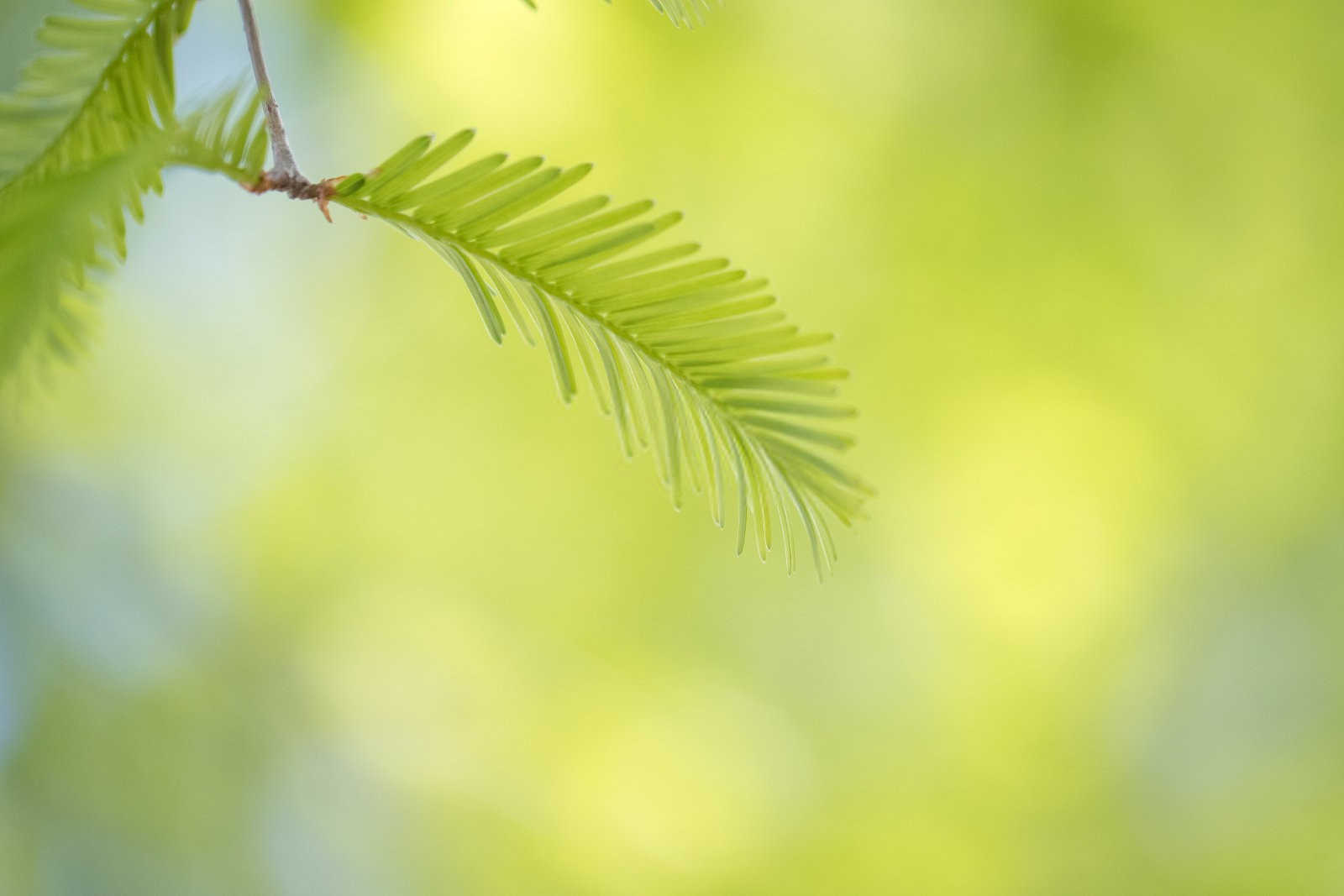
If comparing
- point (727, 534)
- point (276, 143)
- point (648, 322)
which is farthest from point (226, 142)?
point (727, 534)

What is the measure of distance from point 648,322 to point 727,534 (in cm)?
178

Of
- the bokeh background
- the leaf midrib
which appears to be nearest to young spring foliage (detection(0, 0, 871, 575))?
the leaf midrib

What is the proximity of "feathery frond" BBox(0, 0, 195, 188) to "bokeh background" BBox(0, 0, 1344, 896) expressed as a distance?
163cm

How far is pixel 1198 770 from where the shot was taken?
2137 mm

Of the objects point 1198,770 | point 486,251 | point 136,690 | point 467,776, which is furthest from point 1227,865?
point 486,251

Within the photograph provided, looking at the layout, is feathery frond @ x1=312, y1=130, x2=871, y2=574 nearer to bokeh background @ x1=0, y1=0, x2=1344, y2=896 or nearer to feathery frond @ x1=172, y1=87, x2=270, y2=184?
feathery frond @ x1=172, y1=87, x2=270, y2=184

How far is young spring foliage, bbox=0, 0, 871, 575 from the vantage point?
349mm

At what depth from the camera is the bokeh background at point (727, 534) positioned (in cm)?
204

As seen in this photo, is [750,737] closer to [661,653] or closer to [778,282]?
[661,653]

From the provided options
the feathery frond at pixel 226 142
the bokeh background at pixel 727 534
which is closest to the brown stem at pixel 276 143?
the feathery frond at pixel 226 142

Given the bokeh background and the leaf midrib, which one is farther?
the bokeh background

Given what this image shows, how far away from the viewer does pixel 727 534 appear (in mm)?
2150

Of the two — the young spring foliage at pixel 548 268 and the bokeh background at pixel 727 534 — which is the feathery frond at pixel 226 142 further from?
the bokeh background at pixel 727 534

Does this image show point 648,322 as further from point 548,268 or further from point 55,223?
point 55,223
